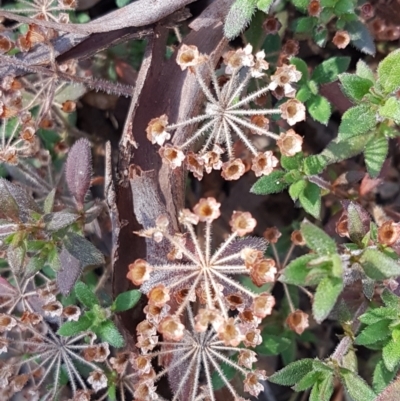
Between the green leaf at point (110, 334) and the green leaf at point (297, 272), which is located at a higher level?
the green leaf at point (297, 272)

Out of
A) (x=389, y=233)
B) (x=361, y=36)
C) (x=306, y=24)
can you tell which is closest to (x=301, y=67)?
(x=306, y=24)

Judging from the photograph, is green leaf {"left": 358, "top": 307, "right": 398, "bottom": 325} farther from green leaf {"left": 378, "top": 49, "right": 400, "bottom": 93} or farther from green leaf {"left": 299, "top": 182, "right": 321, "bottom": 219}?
A: green leaf {"left": 378, "top": 49, "right": 400, "bottom": 93}

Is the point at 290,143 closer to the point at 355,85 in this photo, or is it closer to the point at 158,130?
the point at 355,85

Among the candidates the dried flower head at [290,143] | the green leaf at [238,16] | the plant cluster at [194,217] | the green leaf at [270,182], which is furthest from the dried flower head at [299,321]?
the green leaf at [238,16]

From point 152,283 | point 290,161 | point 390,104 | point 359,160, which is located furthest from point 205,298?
point 359,160

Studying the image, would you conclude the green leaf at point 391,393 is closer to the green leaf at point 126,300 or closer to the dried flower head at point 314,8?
the green leaf at point 126,300

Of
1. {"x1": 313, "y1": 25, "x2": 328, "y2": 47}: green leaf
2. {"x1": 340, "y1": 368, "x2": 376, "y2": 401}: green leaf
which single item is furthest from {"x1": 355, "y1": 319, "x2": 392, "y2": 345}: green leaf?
{"x1": 313, "y1": 25, "x2": 328, "y2": 47}: green leaf
